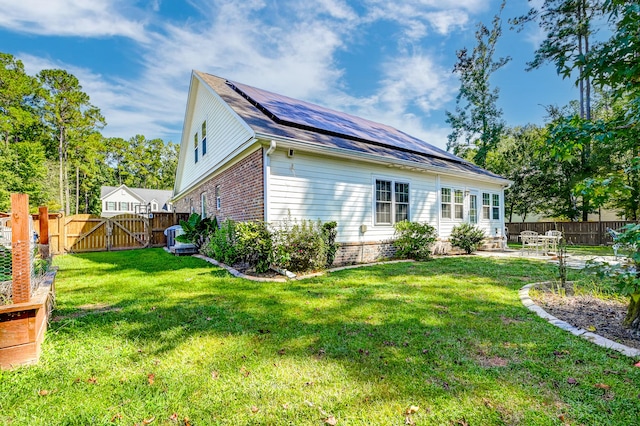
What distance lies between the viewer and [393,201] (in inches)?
371

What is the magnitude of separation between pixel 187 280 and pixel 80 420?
4261 millimetres

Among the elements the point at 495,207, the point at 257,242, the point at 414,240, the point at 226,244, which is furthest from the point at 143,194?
the point at 495,207

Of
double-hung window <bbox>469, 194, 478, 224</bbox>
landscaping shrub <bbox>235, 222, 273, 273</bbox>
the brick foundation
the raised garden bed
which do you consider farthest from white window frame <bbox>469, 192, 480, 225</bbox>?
the raised garden bed

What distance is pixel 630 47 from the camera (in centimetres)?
335

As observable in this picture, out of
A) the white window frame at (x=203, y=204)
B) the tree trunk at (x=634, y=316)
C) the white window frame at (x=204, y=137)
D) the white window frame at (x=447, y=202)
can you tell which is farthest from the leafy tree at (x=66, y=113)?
the tree trunk at (x=634, y=316)

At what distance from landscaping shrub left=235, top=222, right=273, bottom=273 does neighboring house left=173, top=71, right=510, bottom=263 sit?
0.53 meters

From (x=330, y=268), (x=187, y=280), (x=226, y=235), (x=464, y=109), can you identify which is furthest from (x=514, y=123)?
(x=187, y=280)

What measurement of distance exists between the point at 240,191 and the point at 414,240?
217 inches

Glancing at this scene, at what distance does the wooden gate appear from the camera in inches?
467

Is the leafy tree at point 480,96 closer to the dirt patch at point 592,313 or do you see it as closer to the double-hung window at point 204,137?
the double-hung window at point 204,137

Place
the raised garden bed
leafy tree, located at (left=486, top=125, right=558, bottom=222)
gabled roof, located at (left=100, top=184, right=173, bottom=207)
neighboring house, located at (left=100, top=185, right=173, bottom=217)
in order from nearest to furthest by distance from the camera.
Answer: the raised garden bed < leafy tree, located at (left=486, top=125, right=558, bottom=222) < neighboring house, located at (left=100, top=185, right=173, bottom=217) < gabled roof, located at (left=100, top=184, right=173, bottom=207)

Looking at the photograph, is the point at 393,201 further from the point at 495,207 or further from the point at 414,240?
the point at 495,207

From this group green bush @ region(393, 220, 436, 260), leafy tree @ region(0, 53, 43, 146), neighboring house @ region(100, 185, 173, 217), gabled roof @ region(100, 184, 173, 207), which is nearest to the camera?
green bush @ region(393, 220, 436, 260)

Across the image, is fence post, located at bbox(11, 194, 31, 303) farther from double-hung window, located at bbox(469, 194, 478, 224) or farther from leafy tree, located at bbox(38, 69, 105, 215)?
leafy tree, located at bbox(38, 69, 105, 215)
